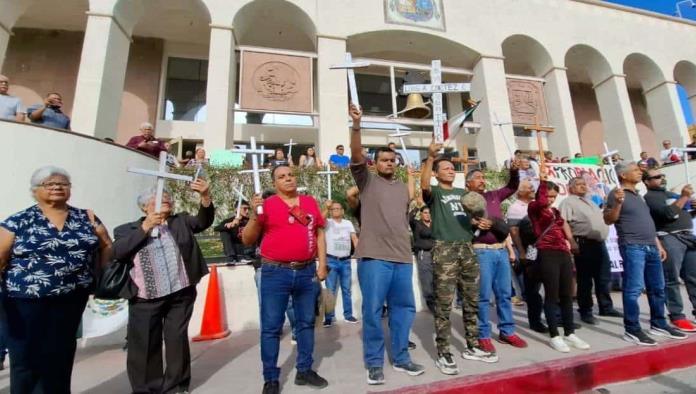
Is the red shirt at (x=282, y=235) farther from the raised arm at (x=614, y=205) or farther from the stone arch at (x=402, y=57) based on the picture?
the stone arch at (x=402, y=57)

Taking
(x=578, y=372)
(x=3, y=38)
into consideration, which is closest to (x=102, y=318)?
(x=578, y=372)

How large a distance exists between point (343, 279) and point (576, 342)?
3.03 metres

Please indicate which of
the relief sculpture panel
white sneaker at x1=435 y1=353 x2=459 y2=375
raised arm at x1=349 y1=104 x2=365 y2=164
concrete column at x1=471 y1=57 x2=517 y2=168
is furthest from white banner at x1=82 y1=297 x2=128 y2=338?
concrete column at x1=471 y1=57 x2=517 y2=168

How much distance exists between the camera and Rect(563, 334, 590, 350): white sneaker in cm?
337

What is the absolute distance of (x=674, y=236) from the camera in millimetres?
4098

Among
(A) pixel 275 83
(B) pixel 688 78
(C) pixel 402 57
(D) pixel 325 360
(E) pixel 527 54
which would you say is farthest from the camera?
(B) pixel 688 78

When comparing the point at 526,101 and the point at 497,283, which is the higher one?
the point at 526,101

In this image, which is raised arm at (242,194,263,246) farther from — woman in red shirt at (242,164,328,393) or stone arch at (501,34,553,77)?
stone arch at (501,34,553,77)

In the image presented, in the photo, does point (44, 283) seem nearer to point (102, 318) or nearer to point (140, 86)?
point (102, 318)

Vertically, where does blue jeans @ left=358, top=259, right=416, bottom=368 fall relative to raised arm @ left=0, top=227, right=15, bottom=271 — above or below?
below

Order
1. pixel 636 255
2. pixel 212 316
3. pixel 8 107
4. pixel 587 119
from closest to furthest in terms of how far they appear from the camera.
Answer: pixel 636 255
pixel 212 316
pixel 8 107
pixel 587 119

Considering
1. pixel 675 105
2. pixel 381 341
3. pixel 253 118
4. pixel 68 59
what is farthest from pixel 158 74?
pixel 675 105

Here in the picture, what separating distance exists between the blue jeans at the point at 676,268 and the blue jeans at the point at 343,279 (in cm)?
399

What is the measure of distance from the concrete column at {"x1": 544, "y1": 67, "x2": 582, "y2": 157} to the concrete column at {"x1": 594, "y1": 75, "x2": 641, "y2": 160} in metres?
2.25
